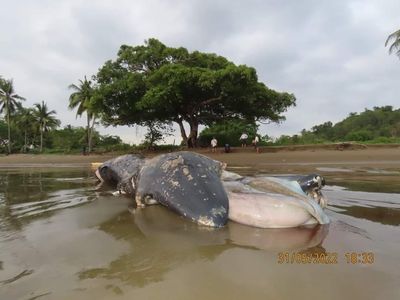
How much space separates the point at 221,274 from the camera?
193 centimetres

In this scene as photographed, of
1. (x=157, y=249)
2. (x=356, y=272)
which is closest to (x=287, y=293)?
(x=356, y=272)

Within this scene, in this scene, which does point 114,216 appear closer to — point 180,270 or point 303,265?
point 180,270

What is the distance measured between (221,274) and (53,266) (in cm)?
98

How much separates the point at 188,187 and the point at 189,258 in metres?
1.21

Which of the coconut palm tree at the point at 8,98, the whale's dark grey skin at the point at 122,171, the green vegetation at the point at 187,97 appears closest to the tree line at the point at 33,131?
the coconut palm tree at the point at 8,98

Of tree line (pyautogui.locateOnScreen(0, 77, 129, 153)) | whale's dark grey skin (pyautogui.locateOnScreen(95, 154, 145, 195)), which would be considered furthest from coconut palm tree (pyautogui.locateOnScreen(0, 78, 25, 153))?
whale's dark grey skin (pyautogui.locateOnScreen(95, 154, 145, 195))

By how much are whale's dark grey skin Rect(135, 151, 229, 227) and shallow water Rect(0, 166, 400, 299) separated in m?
0.12

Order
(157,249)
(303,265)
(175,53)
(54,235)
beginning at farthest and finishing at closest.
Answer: (175,53) → (54,235) → (157,249) → (303,265)

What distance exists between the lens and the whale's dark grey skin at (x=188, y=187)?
305 cm

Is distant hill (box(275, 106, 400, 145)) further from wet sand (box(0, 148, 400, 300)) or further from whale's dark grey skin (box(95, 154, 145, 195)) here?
wet sand (box(0, 148, 400, 300))

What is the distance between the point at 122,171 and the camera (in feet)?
18.7
